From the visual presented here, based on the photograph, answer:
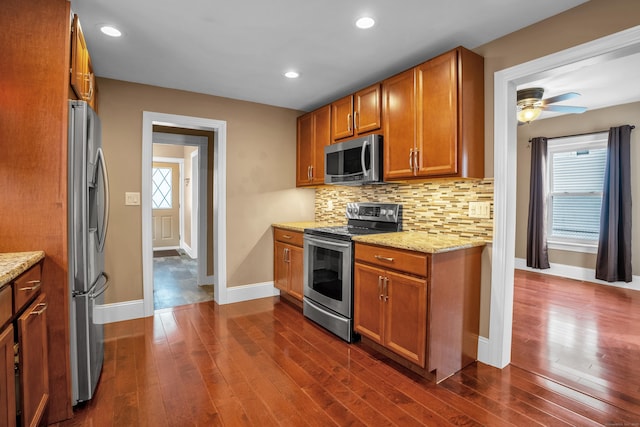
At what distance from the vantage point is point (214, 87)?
3342 millimetres

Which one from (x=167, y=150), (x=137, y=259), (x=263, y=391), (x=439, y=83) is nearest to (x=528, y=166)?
(x=439, y=83)

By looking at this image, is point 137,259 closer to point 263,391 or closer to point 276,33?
point 263,391

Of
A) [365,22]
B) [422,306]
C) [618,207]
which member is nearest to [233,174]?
[365,22]

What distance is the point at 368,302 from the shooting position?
2484 mm

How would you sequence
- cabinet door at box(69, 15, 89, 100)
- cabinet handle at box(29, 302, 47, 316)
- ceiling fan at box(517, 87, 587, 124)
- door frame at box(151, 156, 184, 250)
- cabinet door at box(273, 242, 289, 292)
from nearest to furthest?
cabinet handle at box(29, 302, 47, 316) < cabinet door at box(69, 15, 89, 100) < ceiling fan at box(517, 87, 587, 124) < cabinet door at box(273, 242, 289, 292) < door frame at box(151, 156, 184, 250)

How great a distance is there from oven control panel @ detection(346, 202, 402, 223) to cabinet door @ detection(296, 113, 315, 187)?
2.21 ft

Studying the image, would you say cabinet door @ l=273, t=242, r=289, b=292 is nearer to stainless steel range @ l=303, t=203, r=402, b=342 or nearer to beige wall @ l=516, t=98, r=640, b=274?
stainless steel range @ l=303, t=203, r=402, b=342

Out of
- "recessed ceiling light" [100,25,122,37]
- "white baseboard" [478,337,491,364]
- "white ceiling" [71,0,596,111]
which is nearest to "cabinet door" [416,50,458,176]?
"white ceiling" [71,0,596,111]

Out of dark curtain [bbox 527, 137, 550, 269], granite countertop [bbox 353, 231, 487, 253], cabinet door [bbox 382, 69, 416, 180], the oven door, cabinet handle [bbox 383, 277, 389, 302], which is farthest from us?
dark curtain [bbox 527, 137, 550, 269]

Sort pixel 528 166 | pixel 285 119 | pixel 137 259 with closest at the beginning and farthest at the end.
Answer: pixel 137 259 → pixel 285 119 → pixel 528 166

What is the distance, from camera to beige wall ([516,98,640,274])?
14.1 ft

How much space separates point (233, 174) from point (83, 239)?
2084mm

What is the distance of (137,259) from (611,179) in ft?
19.3

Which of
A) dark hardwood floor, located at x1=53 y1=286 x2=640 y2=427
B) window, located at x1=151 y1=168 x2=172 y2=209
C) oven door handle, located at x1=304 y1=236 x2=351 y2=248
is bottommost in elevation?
dark hardwood floor, located at x1=53 y1=286 x2=640 y2=427
